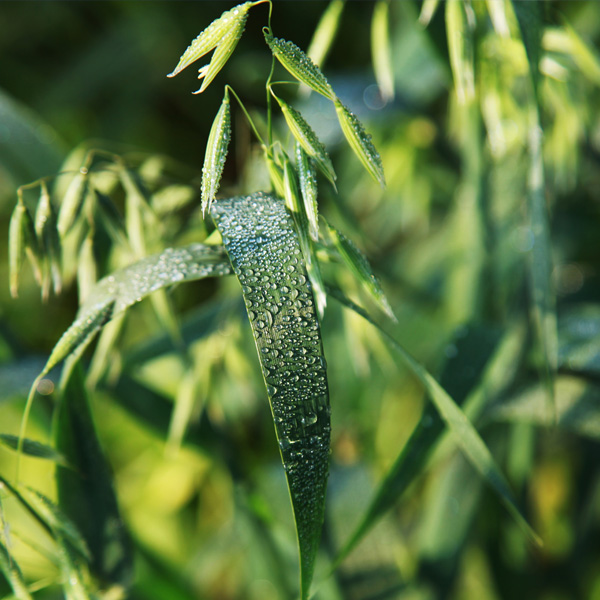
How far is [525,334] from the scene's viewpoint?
57cm

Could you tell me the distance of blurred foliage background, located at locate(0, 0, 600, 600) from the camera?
1.71 ft

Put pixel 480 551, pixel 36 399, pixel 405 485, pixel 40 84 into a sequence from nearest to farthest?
pixel 405 485
pixel 36 399
pixel 480 551
pixel 40 84

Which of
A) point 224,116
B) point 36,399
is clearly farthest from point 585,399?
point 36,399

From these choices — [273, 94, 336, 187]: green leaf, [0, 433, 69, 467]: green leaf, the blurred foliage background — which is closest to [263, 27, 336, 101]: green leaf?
[273, 94, 336, 187]: green leaf

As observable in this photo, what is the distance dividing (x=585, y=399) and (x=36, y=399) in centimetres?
47

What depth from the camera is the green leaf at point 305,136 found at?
0.30 metres

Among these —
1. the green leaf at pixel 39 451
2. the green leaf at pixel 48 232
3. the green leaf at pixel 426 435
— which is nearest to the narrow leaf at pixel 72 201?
the green leaf at pixel 48 232

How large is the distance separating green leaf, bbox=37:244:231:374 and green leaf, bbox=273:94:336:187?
8 centimetres

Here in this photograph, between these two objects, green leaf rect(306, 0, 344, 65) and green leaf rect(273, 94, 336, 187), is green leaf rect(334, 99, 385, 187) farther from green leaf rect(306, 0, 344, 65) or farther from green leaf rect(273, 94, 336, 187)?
green leaf rect(306, 0, 344, 65)

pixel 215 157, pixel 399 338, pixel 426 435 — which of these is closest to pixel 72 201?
pixel 215 157

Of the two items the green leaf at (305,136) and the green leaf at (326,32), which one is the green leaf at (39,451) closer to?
the green leaf at (305,136)

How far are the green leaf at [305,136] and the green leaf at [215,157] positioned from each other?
0.03 meters

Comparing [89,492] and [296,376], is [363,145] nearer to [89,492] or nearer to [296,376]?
[296,376]

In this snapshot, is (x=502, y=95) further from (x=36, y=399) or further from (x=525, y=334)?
(x=36, y=399)
